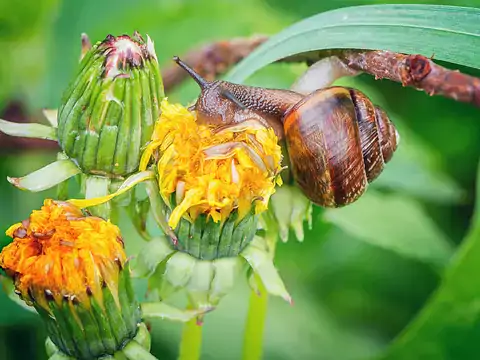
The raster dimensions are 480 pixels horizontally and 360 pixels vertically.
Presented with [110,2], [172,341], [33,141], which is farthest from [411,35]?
[110,2]

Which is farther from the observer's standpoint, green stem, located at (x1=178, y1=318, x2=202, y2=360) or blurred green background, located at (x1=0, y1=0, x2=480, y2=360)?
blurred green background, located at (x1=0, y1=0, x2=480, y2=360)

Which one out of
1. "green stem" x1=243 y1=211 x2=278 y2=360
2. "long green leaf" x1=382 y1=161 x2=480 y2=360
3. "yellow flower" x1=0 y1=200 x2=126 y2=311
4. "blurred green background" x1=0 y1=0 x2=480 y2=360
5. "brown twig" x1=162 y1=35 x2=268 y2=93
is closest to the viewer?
"yellow flower" x1=0 y1=200 x2=126 y2=311

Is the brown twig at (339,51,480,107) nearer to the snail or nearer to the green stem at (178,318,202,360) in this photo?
the snail

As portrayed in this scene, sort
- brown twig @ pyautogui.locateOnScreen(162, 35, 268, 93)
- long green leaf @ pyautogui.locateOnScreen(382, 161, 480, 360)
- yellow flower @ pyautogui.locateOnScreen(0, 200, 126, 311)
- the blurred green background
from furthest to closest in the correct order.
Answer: the blurred green background → brown twig @ pyautogui.locateOnScreen(162, 35, 268, 93) → long green leaf @ pyautogui.locateOnScreen(382, 161, 480, 360) → yellow flower @ pyautogui.locateOnScreen(0, 200, 126, 311)

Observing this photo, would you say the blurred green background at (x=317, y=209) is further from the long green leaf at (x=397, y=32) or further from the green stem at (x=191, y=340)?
the long green leaf at (x=397, y=32)

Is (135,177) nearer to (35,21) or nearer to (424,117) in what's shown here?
(35,21)

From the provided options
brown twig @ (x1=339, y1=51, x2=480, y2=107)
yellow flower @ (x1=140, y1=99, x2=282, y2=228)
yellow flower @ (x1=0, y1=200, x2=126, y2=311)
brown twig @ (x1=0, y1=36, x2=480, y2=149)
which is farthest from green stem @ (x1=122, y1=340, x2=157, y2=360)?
brown twig @ (x1=339, y1=51, x2=480, y2=107)
